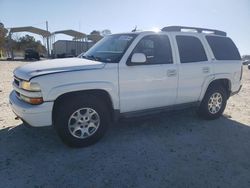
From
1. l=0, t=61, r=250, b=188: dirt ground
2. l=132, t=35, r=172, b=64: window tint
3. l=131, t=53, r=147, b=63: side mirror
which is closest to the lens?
l=0, t=61, r=250, b=188: dirt ground

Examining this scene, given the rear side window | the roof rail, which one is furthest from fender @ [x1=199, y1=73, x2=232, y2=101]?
the roof rail

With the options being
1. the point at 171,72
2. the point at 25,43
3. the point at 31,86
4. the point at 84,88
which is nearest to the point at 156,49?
the point at 171,72

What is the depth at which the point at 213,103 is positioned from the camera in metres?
6.02

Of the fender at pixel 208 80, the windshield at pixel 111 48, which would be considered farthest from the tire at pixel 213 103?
the windshield at pixel 111 48

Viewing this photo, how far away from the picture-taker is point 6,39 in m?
49.2

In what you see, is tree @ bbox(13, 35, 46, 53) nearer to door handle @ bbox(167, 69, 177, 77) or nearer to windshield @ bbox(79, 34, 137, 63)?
windshield @ bbox(79, 34, 137, 63)

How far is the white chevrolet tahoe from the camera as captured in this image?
12.7 feet

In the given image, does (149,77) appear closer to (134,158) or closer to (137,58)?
(137,58)

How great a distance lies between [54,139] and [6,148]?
2.62 feet

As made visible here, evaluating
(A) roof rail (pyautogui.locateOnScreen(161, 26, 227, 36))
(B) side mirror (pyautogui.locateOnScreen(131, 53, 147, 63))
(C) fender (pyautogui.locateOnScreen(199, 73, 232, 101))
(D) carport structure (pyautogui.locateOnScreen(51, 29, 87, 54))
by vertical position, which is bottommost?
(C) fender (pyautogui.locateOnScreen(199, 73, 232, 101))

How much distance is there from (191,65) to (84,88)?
247cm

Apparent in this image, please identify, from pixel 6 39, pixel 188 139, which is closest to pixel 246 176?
pixel 188 139

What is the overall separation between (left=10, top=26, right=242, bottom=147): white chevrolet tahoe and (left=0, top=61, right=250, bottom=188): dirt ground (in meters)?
0.46

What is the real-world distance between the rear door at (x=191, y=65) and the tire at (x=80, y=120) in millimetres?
1800
